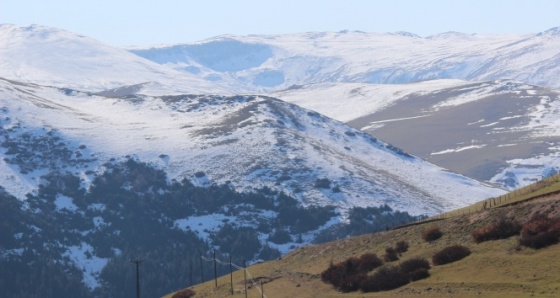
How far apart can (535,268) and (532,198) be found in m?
23.5

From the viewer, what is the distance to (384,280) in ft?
292

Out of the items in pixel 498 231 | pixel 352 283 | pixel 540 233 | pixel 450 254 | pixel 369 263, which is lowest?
pixel 352 283

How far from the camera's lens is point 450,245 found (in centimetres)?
9375

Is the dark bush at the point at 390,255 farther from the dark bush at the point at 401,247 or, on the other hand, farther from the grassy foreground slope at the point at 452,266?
the grassy foreground slope at the point at 452,266

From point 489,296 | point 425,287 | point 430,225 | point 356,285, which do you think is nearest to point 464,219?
point 430,225

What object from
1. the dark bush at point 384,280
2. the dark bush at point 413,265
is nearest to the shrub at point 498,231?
the dark bush at point 413,265

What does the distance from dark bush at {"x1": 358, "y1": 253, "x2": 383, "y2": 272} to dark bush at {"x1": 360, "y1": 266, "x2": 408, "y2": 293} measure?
4141 millimetres

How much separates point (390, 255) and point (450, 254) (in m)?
10.9

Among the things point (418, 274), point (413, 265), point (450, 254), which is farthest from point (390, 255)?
point (418, 274)

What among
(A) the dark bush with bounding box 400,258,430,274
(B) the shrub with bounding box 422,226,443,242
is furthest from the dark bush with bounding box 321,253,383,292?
(B) the shrub with bounding box 422,226,443,242

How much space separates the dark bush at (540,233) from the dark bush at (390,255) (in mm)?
15322

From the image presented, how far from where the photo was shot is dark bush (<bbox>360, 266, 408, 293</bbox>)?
8762 centimetres

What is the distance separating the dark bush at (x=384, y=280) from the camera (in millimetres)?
87625

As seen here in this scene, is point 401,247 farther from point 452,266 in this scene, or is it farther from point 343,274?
point 452,266
